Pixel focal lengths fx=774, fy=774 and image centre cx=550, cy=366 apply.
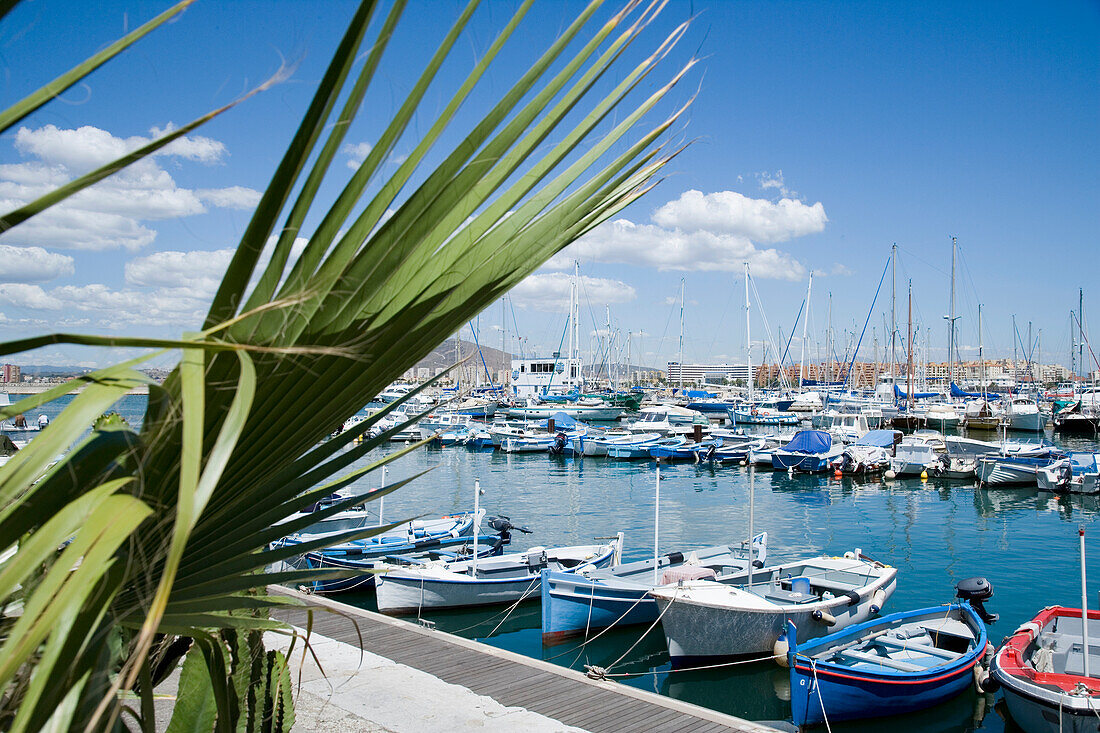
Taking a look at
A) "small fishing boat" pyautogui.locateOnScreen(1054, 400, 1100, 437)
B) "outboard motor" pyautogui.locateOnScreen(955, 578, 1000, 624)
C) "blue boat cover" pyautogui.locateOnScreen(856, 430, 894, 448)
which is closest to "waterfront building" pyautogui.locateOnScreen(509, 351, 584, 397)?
"blue boat cover" pyautogui.locateOnScreen(856, 430, 894, 448)

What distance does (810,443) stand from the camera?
3572cm

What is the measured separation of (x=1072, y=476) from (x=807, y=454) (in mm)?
10079

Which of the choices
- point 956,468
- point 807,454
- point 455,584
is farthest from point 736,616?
point 956,468

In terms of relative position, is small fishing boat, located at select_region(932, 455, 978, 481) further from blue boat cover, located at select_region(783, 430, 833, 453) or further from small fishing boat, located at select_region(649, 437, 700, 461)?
small fishing boat, located at select_region(649, 437, 700, 461)

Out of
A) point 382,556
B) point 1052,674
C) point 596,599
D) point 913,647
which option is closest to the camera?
point 1052,674

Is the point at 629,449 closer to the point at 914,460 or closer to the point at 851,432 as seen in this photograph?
the point at 851,432

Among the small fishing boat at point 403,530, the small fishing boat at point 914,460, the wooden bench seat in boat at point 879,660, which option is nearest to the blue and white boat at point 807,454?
the small fishing boat at point 914,460

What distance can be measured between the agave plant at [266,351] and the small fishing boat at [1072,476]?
3389 centimetres

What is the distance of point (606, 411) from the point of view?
64.5 metres

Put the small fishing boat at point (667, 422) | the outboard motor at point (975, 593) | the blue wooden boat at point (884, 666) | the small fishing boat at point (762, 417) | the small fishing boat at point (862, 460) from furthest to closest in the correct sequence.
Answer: the small fishing boat at point (762, 417)
the small fishing boat at point (667, 422)
the small fishing boat at point (862, 460)
the outboard motor at point (975, 593)
the blue wooden boat at point (884, 666)

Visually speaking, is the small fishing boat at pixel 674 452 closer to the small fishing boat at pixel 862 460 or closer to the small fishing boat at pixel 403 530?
the small fishing boat at pixel 862 460

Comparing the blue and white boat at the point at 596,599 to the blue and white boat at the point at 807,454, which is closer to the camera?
the blue and white boat at the point at 596,599

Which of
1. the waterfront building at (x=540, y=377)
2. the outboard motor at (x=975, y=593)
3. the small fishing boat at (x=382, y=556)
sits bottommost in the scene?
the small fishing boat at (x=382, y=556)

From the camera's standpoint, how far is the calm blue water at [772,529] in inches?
467
